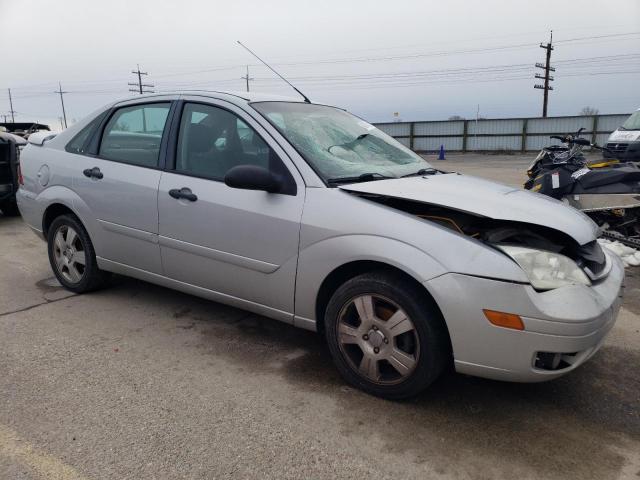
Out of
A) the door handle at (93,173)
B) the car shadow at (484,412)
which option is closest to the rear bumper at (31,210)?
the door handle at (93,173)

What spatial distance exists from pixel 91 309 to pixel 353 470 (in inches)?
108

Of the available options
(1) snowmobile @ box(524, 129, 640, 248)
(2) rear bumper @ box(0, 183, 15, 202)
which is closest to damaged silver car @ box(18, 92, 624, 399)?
(1) snowmobile @ box(524, 129, 640, 248)

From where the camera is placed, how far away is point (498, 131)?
A: 29797 millimetres

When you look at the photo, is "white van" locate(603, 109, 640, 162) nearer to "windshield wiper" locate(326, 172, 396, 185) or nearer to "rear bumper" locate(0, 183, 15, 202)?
"windshield wiper" locate(326, 172, 396, 185)

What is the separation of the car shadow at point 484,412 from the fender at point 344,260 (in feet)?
1.43

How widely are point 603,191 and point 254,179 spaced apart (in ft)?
15.1

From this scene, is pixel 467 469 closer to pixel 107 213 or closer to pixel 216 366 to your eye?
pixel 216 366

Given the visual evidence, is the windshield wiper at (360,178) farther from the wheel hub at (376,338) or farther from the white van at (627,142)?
the white van at (627,142)

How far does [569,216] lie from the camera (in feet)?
9.98

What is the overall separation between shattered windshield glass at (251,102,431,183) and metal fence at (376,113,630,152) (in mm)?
26017

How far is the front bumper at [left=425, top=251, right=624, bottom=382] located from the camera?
2381 mm

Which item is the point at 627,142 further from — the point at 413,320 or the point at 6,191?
the point at 6,191

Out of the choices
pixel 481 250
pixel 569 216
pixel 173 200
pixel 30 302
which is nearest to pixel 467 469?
pixel 481 250

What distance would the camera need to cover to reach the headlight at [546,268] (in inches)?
97.5
